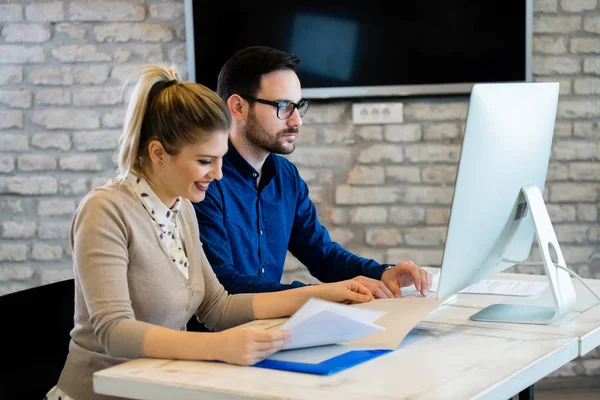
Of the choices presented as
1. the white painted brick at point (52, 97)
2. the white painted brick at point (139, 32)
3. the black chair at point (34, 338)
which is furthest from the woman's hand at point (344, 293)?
the white painted brick at point (52, 97)

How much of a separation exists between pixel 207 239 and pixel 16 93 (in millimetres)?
1738

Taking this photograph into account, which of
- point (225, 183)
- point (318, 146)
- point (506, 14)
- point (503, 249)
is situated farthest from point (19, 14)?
point (503, 249)

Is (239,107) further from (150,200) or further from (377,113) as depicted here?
(377,113)

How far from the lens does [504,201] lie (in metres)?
1.55

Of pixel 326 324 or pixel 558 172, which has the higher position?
pixel 558 172

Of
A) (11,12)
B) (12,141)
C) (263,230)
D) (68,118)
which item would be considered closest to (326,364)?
(263,230)

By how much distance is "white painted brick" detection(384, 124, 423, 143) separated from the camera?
3.23 meters

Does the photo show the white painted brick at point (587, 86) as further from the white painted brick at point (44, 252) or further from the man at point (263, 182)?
the white painted brick at point (44, 252)

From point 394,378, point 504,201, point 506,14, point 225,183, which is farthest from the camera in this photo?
point 506,14

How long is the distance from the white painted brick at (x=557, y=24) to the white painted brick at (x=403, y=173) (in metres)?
0.73

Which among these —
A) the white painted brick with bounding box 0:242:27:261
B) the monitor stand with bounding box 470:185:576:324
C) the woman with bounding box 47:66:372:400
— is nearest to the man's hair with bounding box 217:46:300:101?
the woman with bounding box 47:66:372:400

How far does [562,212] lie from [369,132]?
823 millimetres

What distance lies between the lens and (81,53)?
330 centimetres

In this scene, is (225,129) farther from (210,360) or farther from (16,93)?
(16,93)
